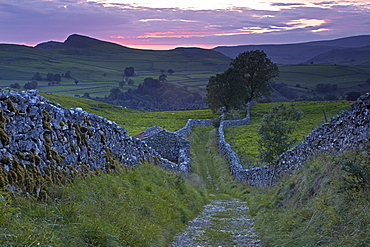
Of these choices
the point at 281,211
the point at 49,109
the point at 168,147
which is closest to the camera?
the point at 49,109

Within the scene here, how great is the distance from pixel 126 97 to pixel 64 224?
159 metres

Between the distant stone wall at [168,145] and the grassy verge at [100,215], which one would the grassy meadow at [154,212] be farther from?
the distant stone wall at [168,145]

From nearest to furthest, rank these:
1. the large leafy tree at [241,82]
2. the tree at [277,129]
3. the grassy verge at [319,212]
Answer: the grassy verge at [319,212] < the tree at [277,129] < the large leafy tree at [241,82]

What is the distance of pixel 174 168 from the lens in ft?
71.7

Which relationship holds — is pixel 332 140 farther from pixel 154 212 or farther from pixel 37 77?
pixel 37 77

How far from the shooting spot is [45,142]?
29.6ft

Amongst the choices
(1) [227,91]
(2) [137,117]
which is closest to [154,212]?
(1) [227,91]

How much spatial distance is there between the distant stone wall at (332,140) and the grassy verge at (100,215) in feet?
16.7

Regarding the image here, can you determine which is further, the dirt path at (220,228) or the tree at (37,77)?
the tree at (37,77)

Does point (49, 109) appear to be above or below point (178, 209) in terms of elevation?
above

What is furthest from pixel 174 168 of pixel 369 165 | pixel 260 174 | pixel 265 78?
pixel 265 78

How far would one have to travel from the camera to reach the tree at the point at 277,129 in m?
21.0

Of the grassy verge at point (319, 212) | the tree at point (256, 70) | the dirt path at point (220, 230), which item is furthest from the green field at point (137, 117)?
the grassy verge at point (319, 212)

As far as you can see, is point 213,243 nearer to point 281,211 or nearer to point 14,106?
point 281,211
